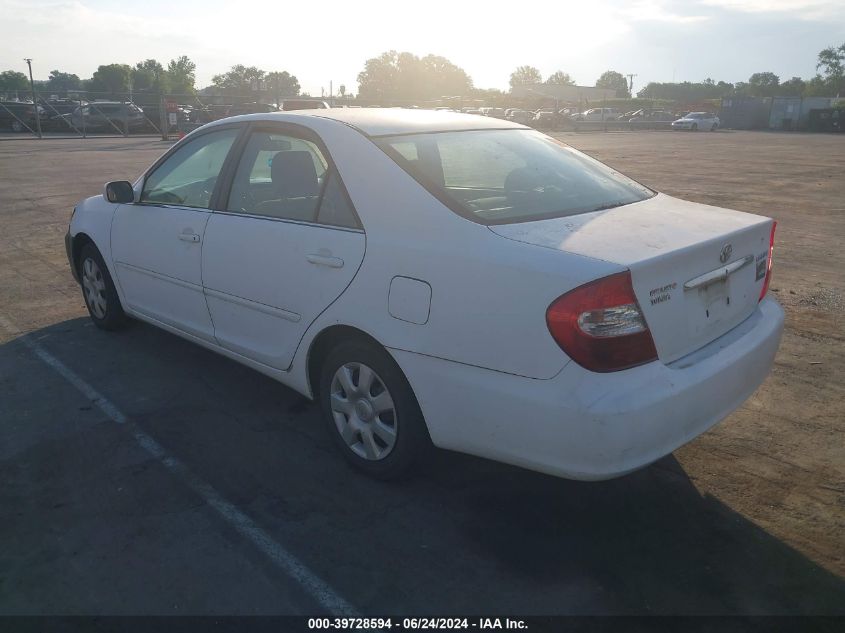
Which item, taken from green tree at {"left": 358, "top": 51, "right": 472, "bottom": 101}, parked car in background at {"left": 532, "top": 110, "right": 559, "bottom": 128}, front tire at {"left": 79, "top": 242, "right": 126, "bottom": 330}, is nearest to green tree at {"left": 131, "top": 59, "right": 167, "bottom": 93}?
green tree at {"left": 358, "top": 51, "right": 472, "bottom": 101}

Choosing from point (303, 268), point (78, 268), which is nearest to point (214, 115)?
point (78, 268)

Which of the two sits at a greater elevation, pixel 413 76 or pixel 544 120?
pixel 413 76

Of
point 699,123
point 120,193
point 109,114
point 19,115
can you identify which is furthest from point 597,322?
point 699,123

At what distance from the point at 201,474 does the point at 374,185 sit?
5.42 feet

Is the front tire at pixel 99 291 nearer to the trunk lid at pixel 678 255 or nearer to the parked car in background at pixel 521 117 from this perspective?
the trunk lid at pixel 678 255

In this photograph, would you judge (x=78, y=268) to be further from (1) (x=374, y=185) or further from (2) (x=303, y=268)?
(1) (x=374, y=185)

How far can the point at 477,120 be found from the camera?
14.3ft

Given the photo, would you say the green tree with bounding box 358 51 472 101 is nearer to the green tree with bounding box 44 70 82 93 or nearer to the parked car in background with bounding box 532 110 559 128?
the parked car in background with bounding box 532 110 559 128

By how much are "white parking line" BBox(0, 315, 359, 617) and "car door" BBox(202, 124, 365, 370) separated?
0.70 meters

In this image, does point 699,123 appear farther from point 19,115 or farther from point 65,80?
point 65,80

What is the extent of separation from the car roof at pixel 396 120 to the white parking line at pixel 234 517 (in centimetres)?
188

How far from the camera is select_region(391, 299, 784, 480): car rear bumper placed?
8.73 ft

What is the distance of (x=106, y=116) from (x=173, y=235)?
1374 inches

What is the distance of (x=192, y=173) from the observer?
471cm
